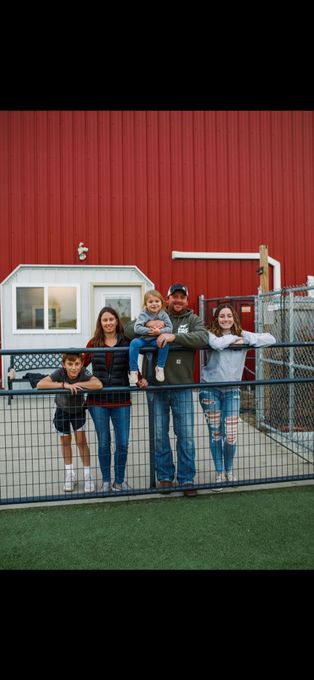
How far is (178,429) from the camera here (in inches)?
154

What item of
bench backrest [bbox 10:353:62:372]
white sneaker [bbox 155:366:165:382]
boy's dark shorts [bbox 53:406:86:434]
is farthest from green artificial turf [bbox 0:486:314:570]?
bench backrest [bbox 10:353:62:372]

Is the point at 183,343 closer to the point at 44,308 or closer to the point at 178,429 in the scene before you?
the point at 178,429

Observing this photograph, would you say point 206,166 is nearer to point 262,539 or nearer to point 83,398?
point 83,398

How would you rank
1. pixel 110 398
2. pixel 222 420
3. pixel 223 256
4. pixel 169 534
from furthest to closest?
1. pixel 223 256
2. pixel 222 420
3. pixel 110 398
4. pixel 169 534

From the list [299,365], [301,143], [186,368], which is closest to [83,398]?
[186,368]

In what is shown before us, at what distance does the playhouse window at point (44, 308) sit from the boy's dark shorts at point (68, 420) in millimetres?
5870

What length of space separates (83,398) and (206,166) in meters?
7.97

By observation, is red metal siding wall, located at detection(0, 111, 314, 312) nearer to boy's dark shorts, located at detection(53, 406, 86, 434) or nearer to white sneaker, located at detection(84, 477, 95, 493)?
boy's dark shorts, located at detection(53, 406, 86, 434)

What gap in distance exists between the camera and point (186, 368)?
3834mm

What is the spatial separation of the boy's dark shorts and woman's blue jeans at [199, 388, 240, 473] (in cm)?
97

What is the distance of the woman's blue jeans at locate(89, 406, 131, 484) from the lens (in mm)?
3814

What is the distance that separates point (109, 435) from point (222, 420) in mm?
922

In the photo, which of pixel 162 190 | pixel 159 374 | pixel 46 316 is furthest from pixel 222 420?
pixel 162 190

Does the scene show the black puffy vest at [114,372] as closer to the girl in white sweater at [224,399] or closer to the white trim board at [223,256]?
the girl in white sweater at [224,399]
